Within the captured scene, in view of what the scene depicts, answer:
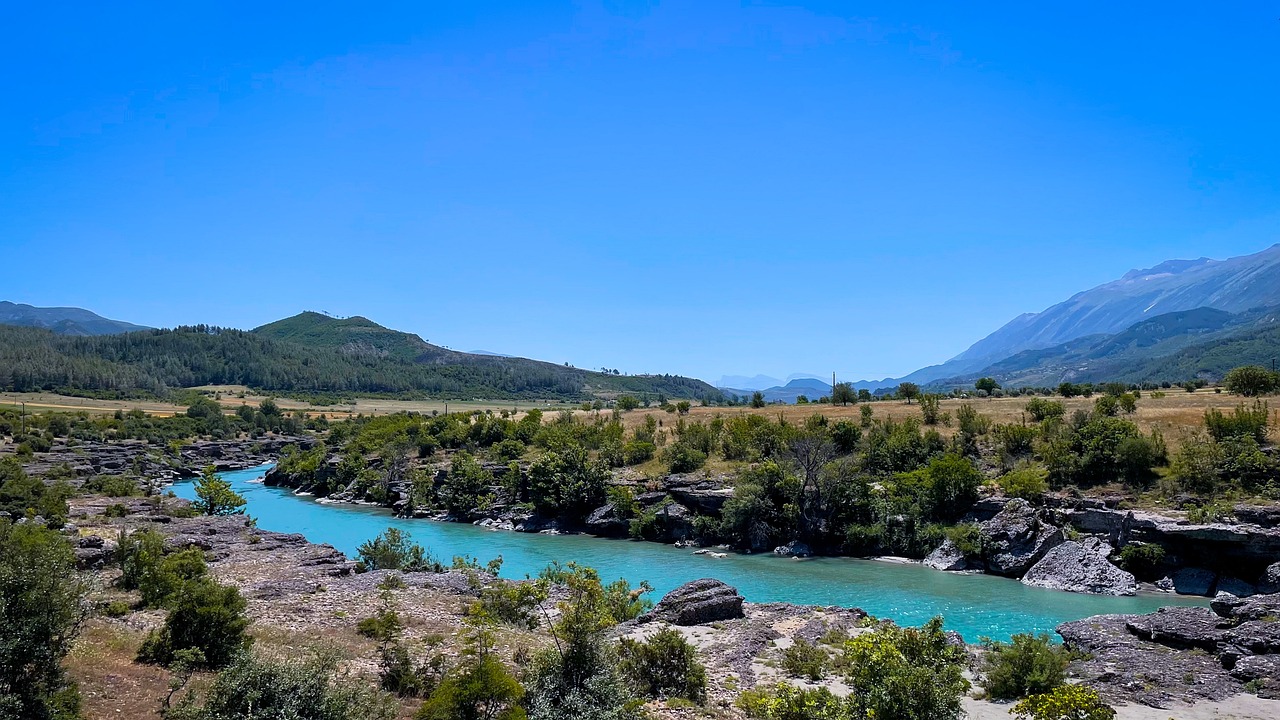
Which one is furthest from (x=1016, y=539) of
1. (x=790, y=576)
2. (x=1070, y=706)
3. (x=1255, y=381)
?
(x=1255, y=381)

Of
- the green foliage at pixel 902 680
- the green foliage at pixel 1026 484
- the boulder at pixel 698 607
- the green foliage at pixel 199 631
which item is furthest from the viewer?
the green foliage at pixel 1026 484

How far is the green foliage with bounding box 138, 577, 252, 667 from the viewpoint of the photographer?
683 inches

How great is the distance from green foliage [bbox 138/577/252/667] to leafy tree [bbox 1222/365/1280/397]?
2609 inches

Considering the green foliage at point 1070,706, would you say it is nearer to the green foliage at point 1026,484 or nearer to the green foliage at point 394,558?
the green foliage at point 394,558

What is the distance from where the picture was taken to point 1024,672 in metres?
18.2

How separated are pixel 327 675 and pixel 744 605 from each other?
62.0ft

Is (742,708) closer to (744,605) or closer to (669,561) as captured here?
(744,605)

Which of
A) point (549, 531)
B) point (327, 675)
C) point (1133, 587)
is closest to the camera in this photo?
point (327, 675)

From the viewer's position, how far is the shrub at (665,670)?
58.3ft

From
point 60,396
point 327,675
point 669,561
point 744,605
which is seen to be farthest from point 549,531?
point 60,396

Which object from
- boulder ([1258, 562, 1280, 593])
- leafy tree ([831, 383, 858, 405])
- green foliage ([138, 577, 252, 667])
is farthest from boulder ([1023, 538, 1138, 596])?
leafy tree ([831, 383, 858, 405])

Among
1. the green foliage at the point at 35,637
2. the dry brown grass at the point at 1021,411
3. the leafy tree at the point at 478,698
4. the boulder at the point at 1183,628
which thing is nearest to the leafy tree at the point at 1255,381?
the dry brown grass at the point at 1021,411

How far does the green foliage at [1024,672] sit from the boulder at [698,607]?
360 inches

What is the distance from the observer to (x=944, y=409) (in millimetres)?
60562
